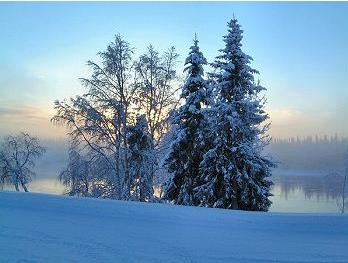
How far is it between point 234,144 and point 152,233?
11.4 meters

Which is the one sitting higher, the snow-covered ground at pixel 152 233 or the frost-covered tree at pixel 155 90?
the frost-covered tree at pixel 155 90

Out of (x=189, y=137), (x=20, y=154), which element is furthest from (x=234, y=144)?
(x=20, y=154)

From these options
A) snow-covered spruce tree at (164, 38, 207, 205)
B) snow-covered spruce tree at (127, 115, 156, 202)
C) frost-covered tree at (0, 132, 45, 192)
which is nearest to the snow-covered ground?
snow-covered spruce tree at (164, 38, 207, 205)

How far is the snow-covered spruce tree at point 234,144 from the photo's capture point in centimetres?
1902

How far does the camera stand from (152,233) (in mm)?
8594

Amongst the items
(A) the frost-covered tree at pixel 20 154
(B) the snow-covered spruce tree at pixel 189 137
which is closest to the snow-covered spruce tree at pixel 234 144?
(B) the snow-covered spruce tree at pixel 189 137

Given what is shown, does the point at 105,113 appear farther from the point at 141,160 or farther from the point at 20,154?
the point at 20,154

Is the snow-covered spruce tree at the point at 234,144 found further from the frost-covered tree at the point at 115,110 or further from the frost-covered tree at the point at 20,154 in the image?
the frost-covered tree at the point at 20,154

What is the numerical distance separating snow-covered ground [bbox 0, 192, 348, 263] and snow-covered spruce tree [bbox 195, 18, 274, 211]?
8501 millimetres

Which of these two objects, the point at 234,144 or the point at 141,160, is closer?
the point at 234,144

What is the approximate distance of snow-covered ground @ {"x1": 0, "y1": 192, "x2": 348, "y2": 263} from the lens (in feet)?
22.1

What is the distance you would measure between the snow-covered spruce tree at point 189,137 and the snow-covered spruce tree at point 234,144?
160cm

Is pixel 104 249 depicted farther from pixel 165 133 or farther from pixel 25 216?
pixel 165 133

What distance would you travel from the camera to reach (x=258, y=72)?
20062mm
